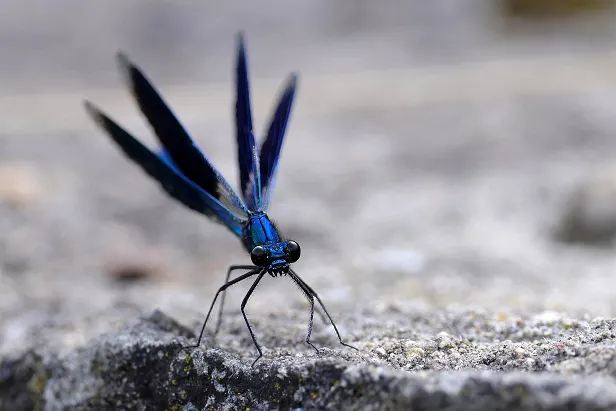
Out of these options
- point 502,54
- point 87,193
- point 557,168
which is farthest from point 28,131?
point 502,54

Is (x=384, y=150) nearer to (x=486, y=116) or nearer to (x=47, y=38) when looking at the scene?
(x=486, y=116)

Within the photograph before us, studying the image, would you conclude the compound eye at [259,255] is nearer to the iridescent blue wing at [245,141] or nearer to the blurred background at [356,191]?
the iridescent blue wing at [245,141]

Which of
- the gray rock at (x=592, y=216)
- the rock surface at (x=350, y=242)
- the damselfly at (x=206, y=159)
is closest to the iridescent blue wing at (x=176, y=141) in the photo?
the damselfly at (x=206, y=159)

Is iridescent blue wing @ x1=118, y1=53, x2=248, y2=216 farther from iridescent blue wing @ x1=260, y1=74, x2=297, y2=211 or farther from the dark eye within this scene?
the dark eye

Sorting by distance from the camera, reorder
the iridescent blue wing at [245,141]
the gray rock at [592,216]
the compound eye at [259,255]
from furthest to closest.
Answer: the gray rock at [592,216] < the iridescent blue wing at [245,141] < the compound eye at [259,255]

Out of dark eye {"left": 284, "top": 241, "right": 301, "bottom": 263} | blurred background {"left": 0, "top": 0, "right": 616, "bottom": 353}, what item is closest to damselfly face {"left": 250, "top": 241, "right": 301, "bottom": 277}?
dark eye {"left": 284, "top": 241, "right": 301, "bottom": 263}

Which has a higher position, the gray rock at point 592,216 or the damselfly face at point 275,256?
the gray rock at point 592,216
